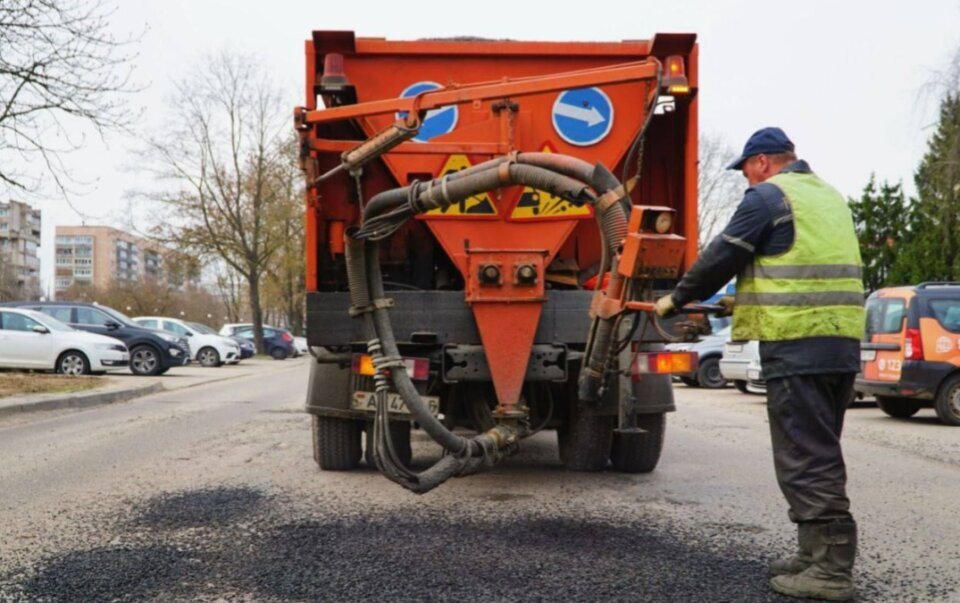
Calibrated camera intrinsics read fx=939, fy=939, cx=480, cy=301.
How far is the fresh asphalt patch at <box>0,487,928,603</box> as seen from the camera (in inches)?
153

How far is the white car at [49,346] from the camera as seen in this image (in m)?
18.6

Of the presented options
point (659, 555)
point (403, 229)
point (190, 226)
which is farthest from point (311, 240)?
point (190, 226)

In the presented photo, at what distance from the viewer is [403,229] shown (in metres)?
6.46

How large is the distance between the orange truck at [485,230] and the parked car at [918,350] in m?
6.34

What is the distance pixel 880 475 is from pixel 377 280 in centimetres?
428

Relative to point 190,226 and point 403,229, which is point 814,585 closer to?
point 403,229

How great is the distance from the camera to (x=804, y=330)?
404cm

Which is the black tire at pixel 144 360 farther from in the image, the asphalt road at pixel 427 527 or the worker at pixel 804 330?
the worker at pixel 804 330

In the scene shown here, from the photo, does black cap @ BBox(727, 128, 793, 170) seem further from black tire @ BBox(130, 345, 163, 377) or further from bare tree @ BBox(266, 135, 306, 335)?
bare tree @ BBox(266, 135, 306, 335)

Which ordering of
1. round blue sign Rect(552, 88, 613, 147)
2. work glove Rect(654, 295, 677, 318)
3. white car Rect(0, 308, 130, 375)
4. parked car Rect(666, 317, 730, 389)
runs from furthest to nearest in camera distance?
parked car Rect(666, 317, 730, 389), white car Rect(0, 308, 130, 375), round blue sign Rect(552, 88, 613, 147), work glove Rect(654, 295, 677, 318)

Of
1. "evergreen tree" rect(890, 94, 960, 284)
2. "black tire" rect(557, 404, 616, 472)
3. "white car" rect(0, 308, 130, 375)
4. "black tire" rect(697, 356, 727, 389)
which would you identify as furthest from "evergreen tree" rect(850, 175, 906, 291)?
"black tire" rect(557, 404, 616, 472)

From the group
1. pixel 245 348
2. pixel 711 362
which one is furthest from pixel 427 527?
pixel 245 348

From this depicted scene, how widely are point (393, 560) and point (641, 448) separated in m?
2.99

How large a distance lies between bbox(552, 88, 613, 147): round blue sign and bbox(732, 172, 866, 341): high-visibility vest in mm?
2203
